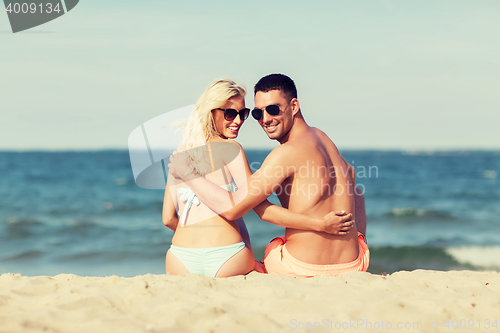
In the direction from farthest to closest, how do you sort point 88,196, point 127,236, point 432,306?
point 88,196 → point 127,236 → point 432,306

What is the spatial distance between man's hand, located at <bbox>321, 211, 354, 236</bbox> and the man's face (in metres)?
0.89

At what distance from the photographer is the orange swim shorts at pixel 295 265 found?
11.4 ft

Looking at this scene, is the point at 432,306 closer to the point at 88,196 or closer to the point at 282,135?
the point at 282,135

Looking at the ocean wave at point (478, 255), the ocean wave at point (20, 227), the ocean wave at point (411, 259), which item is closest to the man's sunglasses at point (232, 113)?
the ocean wave at point (411, 259)

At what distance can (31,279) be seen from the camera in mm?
3322

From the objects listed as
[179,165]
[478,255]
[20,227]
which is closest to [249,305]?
[179,165]

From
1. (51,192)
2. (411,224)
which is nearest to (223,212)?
(411,224)

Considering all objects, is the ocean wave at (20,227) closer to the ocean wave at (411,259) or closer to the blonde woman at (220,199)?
the blonde woman at (220,199)

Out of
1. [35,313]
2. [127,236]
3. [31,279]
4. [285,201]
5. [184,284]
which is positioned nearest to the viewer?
[35,313]

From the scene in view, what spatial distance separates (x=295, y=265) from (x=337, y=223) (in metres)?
0.56

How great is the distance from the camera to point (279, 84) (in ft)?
11.8

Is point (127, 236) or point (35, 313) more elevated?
point (35, 313)

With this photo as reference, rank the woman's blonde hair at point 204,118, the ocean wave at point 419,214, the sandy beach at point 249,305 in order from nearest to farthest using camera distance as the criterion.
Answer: the sandy beach at point 249,305 → the woman's blonde hair at point 204,118 → the ocean wave at point 419,214

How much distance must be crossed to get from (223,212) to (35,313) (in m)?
1.57
